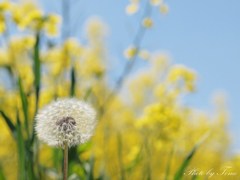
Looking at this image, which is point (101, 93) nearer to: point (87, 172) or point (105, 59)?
point (105, 59)

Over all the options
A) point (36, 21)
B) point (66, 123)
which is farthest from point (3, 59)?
point (66, 123)

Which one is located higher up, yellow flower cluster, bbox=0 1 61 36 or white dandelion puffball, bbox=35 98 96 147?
yellow flower cluster, bbox=0 1 61 36

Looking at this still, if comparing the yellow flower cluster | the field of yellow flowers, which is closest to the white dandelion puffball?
the field of yellow flowers

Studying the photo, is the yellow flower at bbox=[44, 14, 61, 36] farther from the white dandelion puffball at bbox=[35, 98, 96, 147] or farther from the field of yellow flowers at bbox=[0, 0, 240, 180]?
the white dandelion puffball at bbox=[35, 98, 96, 147]

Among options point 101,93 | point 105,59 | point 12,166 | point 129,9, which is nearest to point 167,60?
point 105,59

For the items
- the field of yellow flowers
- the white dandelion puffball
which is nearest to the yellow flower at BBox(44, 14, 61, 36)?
the field of yellow flowers

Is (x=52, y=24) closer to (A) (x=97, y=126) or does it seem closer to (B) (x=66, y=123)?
(A) (x=97, y=126)

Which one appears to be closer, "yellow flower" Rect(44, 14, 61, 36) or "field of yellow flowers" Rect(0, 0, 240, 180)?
"field of yellow flowers" Rect(0, 0, 240, 180)

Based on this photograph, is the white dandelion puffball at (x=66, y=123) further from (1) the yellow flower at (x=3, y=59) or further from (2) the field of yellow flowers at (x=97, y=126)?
(1) the yellow flower at (x=3, y=59)
